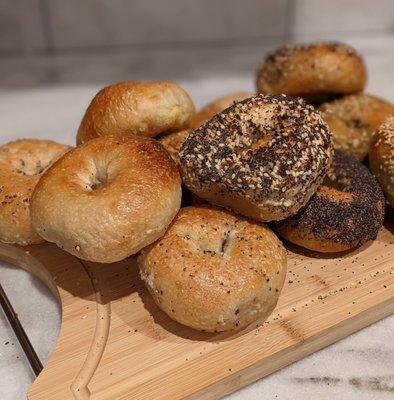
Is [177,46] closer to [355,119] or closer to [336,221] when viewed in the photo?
[355,119]

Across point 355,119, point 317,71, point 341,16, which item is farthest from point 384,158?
point 341,16

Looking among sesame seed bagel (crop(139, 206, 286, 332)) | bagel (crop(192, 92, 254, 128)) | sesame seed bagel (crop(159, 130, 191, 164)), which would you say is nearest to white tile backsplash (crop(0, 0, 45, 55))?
bagel (crop(192, 92, 254, 128))

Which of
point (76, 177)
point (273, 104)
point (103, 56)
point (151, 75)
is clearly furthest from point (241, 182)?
point (103, 56)

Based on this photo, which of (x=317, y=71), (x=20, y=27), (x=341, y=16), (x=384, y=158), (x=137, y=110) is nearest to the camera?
(x=137, y=110)

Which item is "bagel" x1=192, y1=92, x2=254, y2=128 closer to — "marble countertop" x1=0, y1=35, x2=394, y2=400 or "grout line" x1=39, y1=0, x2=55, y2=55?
"marble countertop" x1=0, y1=35, x2=394, y2=400

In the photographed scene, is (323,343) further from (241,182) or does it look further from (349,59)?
(349,59)

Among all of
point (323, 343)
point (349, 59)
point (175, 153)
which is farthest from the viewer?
point (349, 59)

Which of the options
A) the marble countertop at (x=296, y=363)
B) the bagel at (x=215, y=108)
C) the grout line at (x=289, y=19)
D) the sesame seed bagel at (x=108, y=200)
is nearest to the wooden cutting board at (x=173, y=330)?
the marble countertop at (x=296, y=363)
